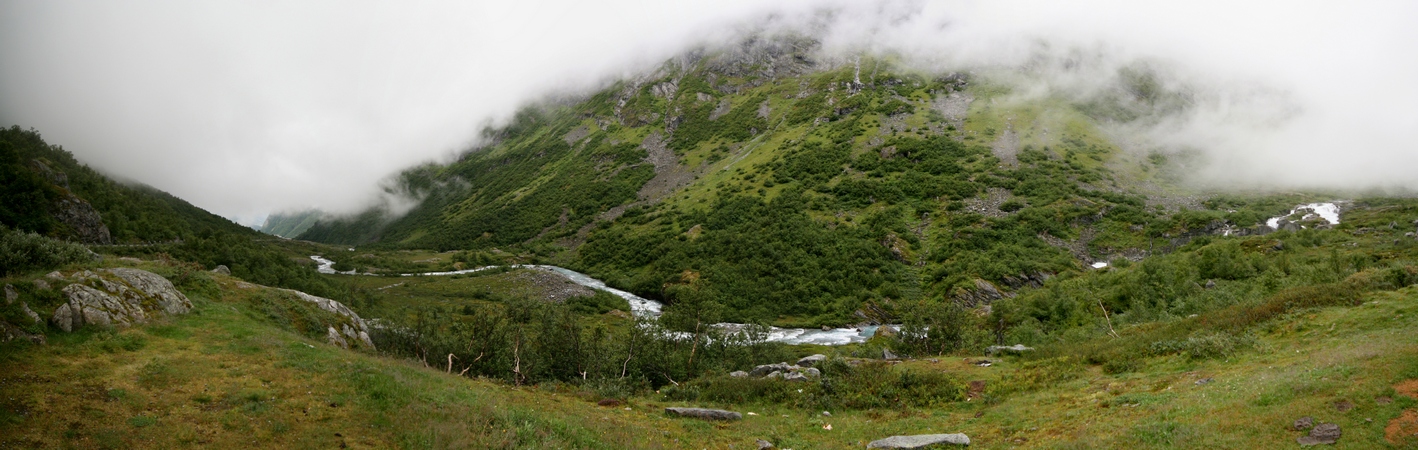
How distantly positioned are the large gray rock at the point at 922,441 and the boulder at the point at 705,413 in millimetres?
6984

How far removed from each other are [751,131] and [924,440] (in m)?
180

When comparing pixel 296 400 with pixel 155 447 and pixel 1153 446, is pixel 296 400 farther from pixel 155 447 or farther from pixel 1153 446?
pixel 1153 446

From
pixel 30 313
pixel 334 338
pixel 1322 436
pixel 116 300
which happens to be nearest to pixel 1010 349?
pixel 1322 436

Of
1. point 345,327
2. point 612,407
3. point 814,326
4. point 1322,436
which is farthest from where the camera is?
point 814,326

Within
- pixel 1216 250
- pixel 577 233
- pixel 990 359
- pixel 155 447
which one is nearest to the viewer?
pixel 155 447

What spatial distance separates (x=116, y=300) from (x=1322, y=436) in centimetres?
4003

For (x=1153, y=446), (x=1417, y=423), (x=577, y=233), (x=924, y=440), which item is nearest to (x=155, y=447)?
(x=924, y=440)

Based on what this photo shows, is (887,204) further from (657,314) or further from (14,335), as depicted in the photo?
(14,335)

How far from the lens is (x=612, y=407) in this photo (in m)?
26.4

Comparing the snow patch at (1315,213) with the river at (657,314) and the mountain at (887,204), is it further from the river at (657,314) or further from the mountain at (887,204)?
the river at (657,314)

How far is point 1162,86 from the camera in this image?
178250 millimetres

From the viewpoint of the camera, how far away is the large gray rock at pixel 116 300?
20.8 metres

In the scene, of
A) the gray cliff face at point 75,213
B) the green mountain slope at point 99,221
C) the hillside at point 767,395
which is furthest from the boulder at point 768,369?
the gray cliff face at point 75,213

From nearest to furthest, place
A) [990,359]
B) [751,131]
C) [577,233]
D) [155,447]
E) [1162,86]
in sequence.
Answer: [155,447]
[990,359]
[577,233]
[1162,86]
[751,131]
